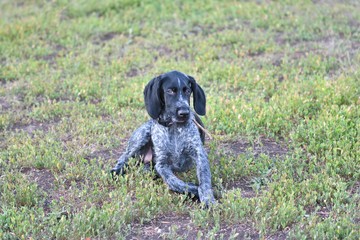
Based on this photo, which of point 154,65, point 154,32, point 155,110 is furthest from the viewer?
point 154,32

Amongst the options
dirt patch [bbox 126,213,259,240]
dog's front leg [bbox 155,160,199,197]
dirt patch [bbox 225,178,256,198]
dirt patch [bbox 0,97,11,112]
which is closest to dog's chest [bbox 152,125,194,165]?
dog's front leg [bbox 155,160,199,197]

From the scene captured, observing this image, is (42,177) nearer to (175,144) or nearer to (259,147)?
(175,144)

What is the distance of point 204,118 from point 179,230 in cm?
321

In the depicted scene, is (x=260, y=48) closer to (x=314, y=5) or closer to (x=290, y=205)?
(x=314, y=5)

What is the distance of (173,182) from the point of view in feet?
22.2

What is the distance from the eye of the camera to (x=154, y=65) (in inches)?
456

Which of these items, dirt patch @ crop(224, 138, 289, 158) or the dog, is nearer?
the dog

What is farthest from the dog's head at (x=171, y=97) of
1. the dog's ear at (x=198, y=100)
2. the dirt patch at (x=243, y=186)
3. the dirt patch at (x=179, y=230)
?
the dirt patch at (x=179, y=230)

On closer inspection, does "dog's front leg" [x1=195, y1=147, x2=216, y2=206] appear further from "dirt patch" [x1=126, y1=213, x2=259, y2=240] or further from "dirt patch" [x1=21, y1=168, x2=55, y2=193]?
A: "dirt patch" [x1=21, y1=168, x2=55, y2=193]

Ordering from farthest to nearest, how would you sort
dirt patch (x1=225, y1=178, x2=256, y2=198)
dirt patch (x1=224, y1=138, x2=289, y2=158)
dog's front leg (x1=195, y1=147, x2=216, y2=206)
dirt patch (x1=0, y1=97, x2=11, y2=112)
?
dirt patch (x1=0, y1=97, x2=11, y2=112) < dirt patch (x1=224, y1=138, x2=289, y2=158) < dirt patch (x1=225, y1=178, x2=256, y2=198) < dog's front leg (x1=195, y1=147, x2=216, y2=206)

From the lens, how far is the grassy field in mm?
6098

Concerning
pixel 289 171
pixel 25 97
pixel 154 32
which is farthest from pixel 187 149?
pixel 154 32

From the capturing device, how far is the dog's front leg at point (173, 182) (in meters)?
6.64

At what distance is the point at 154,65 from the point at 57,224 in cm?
602
